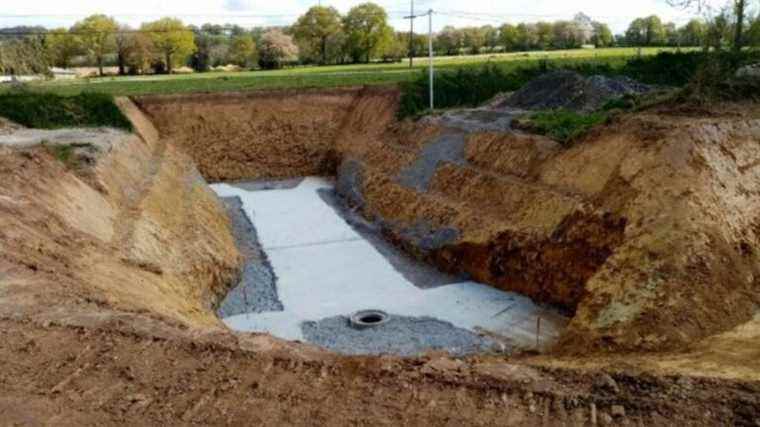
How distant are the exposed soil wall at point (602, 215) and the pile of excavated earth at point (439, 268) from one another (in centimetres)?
6

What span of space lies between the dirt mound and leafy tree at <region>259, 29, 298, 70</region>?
5261 centimetres

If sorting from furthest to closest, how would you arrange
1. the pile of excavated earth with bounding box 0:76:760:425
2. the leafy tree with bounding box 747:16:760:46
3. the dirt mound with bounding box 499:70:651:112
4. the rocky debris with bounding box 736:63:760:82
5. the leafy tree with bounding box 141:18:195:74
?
the leafy tree with bounding box 141:18:195:74 < the dirt mound with bounding box 499:70:651:112 < the leafy tree with bounding box 747:16:760:46 < the rocky debris with bounding box 736:63:760:82 < the pile of excavated earth with bounding box 0:76:760:425

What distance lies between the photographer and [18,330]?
388 inches

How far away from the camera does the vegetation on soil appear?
104 ft

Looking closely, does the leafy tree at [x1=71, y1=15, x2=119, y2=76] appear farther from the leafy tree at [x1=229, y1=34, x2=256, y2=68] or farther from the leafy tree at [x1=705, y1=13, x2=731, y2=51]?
the leafy tree at [x1=705, y1=13, x2=731, y2=51]

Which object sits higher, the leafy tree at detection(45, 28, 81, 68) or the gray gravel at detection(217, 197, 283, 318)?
the leafy tree at detection(45, 28, 81, 68)

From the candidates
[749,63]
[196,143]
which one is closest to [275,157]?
[196,143]

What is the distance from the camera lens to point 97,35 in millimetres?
72188

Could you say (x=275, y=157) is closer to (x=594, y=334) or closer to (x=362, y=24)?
(x=594, y=334)

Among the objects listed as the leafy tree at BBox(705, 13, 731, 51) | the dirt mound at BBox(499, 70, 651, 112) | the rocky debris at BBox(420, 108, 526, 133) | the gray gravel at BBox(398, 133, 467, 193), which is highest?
the leafy tree at BBox(705, 13, 731, 51)

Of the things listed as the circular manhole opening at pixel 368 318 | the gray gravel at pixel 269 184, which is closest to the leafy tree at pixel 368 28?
the gray gravel at pixel 269 184

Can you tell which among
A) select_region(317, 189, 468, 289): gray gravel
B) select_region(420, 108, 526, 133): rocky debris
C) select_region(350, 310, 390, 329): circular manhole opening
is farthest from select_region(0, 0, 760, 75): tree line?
select_region(350, 310, 390, 329): circular manhole opening

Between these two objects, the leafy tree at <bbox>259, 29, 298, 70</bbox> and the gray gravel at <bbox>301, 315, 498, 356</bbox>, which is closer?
the gray gravel at <bbox>301, 315, 498, 356</bbox>

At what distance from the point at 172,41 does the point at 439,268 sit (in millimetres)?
64806
